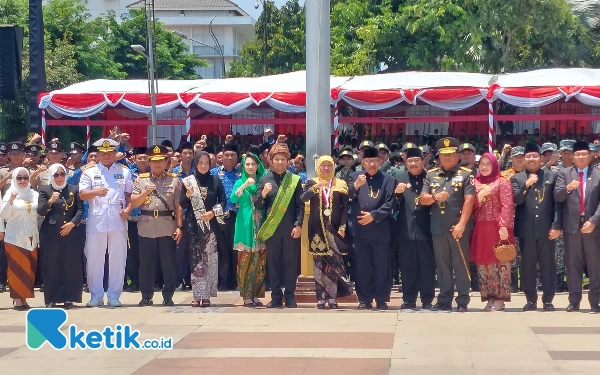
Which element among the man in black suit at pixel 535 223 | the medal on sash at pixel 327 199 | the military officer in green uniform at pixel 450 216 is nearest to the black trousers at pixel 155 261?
the medal on sash at pixel 327 199

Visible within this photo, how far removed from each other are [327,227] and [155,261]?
85.3 inches

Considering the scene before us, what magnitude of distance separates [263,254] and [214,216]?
28.9 inches

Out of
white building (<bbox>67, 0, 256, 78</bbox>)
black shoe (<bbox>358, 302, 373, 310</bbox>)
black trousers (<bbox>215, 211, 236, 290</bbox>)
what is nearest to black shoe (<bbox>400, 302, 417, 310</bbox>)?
black shoe (<bbox>358, 302, 373, 310</bbox>)

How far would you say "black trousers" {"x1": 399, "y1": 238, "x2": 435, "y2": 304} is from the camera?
11.4 metres

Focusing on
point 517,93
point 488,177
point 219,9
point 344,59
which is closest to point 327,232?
point 488,177

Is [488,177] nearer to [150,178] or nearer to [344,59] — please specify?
[150,178]

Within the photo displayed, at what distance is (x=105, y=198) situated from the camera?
39.2ft

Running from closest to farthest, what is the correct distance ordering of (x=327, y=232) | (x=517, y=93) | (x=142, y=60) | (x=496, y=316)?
(x=496, y=316), (x=327, y=232), (x=517, y=93), (x=142, y=60)

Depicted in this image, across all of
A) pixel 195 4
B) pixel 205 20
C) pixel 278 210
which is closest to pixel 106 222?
pixel 278 210

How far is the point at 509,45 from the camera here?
28016 mm

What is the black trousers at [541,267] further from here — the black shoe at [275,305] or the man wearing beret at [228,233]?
the man wearing beret at [228,233]

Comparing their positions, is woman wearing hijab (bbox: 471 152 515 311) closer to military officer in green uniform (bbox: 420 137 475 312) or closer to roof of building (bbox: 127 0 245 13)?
military officer in green uniform (bbox: 420 137 475 312)

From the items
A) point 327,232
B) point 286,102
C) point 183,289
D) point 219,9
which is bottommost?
→ point 183,289

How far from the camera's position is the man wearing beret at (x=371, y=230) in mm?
11344
